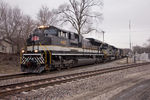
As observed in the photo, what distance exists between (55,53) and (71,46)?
293cm

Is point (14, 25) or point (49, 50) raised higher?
point (14, 25)

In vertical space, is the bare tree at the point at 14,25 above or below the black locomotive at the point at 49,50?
above

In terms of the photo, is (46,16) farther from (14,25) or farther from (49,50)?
(49,50)

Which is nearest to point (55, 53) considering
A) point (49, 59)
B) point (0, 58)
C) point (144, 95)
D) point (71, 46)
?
point (49, 59)

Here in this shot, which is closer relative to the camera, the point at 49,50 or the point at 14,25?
the point at 49,50

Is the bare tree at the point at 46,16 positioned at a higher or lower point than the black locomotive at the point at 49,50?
higher

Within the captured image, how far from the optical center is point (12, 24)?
27906 mm

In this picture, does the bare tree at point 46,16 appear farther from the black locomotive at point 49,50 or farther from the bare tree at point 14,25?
the black locomotive at point 49,50

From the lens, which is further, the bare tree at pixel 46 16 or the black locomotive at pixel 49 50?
the bare tree at pixel 46 16

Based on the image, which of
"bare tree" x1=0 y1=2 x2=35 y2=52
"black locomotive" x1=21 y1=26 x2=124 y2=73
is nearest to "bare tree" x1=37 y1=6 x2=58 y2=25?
"bare tree" x1=0 y1=2 x2=35 y2=52

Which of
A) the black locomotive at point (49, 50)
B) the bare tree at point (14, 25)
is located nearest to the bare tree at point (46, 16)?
the bare tree at point (14, 25)

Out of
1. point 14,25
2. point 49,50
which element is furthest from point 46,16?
point 49,50

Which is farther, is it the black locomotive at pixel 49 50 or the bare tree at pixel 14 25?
the bare tree at pixel 14 25

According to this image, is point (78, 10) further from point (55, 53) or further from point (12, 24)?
point (55, 53)
